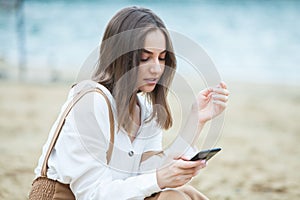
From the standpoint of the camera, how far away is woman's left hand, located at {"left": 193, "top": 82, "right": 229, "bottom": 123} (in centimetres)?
200

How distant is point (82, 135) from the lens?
180cm

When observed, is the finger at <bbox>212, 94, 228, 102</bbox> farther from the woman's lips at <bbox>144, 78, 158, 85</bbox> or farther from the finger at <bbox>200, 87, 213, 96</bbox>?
the woman's lips at <bbox>144, 78, 158, 85</bbox>

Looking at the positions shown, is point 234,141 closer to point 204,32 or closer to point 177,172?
point 177,172

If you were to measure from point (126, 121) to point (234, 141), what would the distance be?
10.0 ft

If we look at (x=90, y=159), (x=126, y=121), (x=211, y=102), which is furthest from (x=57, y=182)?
(x=211, y=102)

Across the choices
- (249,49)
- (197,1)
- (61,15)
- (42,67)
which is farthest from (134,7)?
(197,1)

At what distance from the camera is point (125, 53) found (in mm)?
1858

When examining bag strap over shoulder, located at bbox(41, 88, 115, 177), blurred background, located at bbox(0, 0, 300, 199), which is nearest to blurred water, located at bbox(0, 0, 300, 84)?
blurred background, located at bbox(0, 0, 300, 199)

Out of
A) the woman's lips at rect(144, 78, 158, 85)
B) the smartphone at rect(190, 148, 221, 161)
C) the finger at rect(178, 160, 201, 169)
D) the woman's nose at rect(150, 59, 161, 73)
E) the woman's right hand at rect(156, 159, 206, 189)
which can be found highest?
the woman's nose at rect(150, 59, 161, 73)

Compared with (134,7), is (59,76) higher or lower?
lower

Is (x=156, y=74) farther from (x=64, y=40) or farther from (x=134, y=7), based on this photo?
(x=64, y=40)

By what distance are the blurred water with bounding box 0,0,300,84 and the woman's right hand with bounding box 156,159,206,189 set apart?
278 inches

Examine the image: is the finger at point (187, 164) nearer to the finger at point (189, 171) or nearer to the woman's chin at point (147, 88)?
the finger at point (189, 171)

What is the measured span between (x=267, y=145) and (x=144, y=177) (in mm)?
3111
